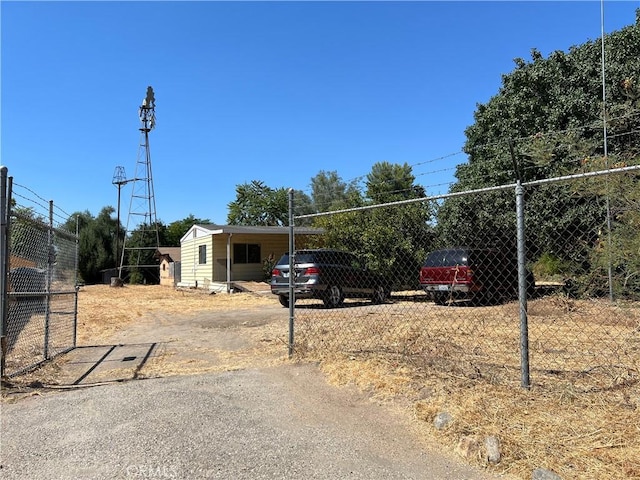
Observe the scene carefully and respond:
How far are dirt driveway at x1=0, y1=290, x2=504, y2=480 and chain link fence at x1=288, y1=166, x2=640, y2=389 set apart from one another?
1.20 m

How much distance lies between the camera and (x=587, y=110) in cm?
1513

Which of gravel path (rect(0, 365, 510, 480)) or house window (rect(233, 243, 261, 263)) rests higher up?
house window (rect(233, 243, 261, 263))

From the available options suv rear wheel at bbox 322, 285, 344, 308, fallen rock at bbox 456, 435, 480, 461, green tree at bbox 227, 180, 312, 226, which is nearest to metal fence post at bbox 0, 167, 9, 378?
fallen rock at bbox 456, 435, 480, 461

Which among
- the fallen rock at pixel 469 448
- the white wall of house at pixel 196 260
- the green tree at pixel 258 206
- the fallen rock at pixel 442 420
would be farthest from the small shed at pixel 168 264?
the fallen rock at pixel 469 448

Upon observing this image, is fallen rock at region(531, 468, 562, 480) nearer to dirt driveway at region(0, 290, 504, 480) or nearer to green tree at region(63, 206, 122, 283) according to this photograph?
dirt driveway at region(0, 290, 504, 480)

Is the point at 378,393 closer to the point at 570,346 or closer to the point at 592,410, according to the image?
the point at 592,410

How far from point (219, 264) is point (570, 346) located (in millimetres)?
18691

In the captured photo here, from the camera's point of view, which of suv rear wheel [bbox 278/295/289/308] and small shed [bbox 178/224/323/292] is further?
small shed [bbox 178/224/323/292]

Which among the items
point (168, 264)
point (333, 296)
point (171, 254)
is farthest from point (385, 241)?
point (171, 254)

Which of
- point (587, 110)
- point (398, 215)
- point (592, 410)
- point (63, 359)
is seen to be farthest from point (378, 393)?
point (587, 110)

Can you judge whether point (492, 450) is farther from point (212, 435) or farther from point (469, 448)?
point (212, 435)

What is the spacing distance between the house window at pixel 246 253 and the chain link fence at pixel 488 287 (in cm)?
592

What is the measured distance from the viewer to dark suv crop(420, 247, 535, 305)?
1119 cm

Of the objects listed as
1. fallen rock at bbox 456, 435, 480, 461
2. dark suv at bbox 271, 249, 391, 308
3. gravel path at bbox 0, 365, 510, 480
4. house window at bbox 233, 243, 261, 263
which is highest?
house window at bbox 233, 243, 261, 263
